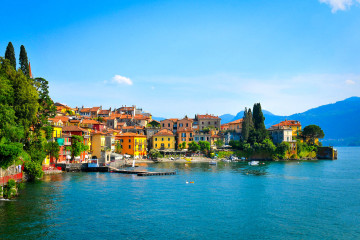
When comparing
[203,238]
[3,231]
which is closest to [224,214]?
[203,238]

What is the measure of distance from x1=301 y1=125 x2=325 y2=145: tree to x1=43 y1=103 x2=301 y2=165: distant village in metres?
3.00

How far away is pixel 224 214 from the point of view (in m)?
30.4

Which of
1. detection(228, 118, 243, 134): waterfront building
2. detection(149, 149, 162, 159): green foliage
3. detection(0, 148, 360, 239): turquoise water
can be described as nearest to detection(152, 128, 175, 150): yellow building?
detection(149, 149, 162, 159): green foliage

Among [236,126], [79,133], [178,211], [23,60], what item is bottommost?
[178,211]

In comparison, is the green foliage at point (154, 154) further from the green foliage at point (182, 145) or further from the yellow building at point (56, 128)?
the yellow building at point (56, 128)

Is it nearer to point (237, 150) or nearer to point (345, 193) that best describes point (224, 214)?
point (345, 193)

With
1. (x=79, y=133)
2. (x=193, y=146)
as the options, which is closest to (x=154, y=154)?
(x=193, y=146)

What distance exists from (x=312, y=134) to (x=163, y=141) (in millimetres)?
51611

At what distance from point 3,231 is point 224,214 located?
59.8 ft

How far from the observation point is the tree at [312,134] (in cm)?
11175

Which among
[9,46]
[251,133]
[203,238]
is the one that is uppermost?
[9,46]

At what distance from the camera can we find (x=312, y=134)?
369 ft

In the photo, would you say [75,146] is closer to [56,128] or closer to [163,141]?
[56,128]

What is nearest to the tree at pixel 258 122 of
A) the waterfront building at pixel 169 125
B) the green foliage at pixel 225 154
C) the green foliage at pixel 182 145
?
the green foliage at pixel 225 154
